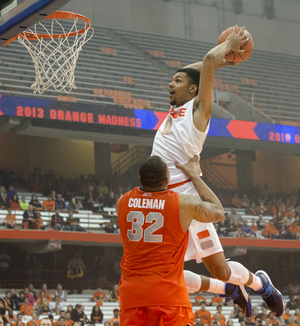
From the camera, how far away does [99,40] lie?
22.5m

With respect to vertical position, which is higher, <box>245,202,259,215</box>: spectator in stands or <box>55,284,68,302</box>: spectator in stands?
<box>245,202,259,215</box>: spectator in stands

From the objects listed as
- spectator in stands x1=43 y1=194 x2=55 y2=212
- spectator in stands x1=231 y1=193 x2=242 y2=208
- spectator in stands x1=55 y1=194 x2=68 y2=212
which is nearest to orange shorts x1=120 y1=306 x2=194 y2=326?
spectator in stands x1=43 y1=194 x2=55 y2=212

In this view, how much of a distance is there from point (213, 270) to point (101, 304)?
10.7m

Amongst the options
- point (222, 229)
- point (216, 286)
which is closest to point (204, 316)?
point (222, 229)

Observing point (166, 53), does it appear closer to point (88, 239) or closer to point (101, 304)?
point (88, 239)

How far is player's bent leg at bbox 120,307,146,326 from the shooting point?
3.32m

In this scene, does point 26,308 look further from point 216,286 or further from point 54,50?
point 216,286

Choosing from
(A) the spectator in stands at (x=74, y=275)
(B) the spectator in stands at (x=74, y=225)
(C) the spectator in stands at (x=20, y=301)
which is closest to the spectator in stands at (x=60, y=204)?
(B) the spectator in stands at (x=74, y=225)

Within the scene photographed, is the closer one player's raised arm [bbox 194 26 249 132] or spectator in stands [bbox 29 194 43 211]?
player's raised arm [bbox 194 26 249 132]

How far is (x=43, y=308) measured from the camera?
12.6 meters

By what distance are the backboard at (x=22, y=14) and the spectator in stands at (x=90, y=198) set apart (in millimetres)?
13432

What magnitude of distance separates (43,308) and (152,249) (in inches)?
396

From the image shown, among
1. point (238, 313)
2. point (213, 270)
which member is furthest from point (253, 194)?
point (213, 270)

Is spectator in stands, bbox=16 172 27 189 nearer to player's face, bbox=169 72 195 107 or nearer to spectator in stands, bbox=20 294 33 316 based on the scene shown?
spectator in stands, bbox=20 294 33 316
